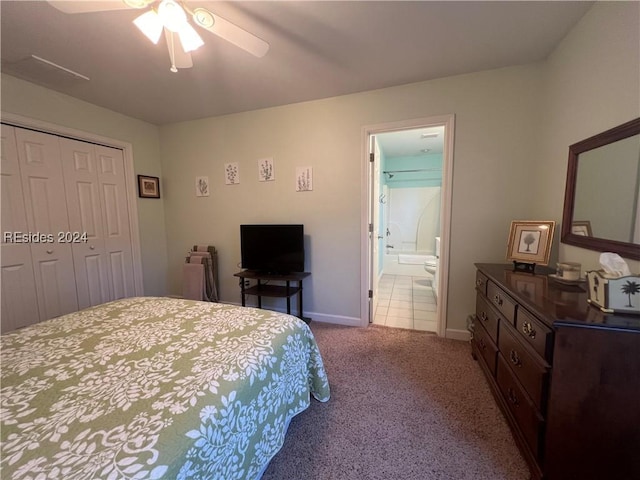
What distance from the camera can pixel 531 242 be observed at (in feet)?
5.73

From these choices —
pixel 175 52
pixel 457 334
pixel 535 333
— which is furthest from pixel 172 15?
pixel 457 334

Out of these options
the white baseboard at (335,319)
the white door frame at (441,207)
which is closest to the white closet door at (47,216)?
the white baseboard at (335,319)

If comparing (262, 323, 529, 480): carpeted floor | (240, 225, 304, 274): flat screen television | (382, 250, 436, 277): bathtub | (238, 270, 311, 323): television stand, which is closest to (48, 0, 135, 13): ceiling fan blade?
(240, 225, 304, 274): flat screen television

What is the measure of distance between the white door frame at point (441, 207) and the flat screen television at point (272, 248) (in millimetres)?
691

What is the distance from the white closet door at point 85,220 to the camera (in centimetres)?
252

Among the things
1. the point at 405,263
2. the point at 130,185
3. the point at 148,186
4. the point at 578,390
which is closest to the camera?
the point at 578,390

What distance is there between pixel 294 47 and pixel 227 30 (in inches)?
23.8

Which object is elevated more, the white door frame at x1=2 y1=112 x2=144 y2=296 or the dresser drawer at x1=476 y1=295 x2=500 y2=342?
the white door frame at x1=2 y1=112 x2=144 y2=296

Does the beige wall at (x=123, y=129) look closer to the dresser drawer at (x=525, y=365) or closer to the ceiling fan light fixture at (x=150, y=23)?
the ceiling fan light fixture at (x=150, y=23)

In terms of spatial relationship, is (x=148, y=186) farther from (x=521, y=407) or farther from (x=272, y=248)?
(x=521, y=407)

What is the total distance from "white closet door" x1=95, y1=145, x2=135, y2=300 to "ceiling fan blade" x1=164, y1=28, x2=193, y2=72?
1.91 metres

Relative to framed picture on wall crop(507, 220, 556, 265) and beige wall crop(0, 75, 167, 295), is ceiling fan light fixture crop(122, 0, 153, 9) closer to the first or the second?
beige wall crop(0, 75, 167, 295)

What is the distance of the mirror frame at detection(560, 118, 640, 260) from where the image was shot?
1.20 metres

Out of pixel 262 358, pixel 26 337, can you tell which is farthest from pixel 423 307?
pixel 26 337
